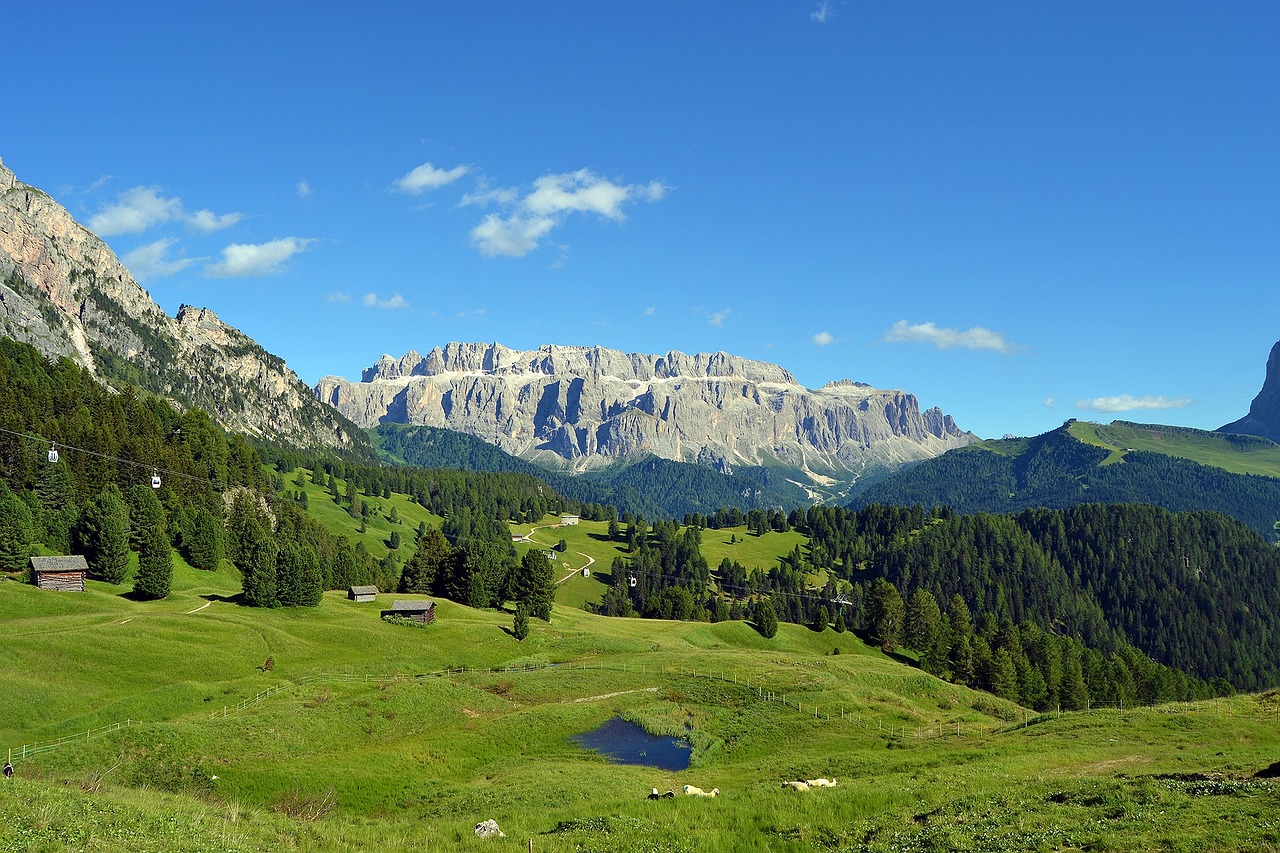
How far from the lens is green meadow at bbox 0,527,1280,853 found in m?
30.0

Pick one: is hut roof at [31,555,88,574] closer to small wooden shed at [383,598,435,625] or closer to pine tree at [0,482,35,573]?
pine tree at [0,482,35,573]

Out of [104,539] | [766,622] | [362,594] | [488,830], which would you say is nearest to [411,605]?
[362,594]

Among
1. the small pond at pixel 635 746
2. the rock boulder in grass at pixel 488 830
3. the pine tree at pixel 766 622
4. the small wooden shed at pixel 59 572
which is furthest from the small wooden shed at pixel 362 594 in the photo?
the rock boulder in grass at pixel 488 830

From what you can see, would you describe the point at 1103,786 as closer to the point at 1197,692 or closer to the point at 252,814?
the point at 252,814

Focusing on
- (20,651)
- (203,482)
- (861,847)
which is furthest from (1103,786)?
(203,482)

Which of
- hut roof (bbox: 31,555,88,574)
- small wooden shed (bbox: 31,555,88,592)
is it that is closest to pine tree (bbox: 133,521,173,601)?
small wooden shed (bbox: 31,555,88,592)

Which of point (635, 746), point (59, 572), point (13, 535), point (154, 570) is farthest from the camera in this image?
point (154, 570)

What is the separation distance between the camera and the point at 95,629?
269 feet

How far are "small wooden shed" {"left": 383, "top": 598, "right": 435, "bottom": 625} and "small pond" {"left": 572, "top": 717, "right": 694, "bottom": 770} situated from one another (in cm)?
4706

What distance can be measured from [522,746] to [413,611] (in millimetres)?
52223

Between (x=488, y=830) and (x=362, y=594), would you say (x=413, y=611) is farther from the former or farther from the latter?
(x=488, y=830)

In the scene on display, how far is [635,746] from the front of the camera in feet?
222

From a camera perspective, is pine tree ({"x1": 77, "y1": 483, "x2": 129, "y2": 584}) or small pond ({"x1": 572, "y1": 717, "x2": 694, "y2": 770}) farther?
pine tree ({"x1": 77, "y1": 483, "x2": 129, "y2": 584})

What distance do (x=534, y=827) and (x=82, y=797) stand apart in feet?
58.0
